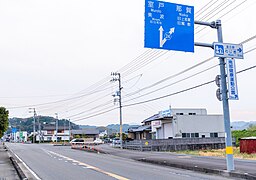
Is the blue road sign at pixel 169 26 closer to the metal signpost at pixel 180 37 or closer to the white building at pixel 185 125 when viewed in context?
the metal signpost at pixel 180 37

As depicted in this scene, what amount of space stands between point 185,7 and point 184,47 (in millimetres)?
1760

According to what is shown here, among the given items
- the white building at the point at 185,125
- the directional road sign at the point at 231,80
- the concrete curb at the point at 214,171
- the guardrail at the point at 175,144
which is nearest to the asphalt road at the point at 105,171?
the concrete curb at the point at 214,171

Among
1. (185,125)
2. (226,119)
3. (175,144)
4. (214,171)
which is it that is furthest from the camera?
(185,125)

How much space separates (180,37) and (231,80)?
318 centimetres

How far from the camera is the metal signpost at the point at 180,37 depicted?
13.9 m

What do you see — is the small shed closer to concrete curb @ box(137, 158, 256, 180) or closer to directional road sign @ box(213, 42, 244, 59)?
concrete curb @ box(137, 158, 256, 180)

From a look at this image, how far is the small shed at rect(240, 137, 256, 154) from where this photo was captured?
28.0 metres

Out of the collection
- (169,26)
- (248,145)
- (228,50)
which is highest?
(169,26)

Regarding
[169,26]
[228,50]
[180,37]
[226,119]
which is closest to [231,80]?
[228,50]

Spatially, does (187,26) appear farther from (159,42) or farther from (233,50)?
(233,50)

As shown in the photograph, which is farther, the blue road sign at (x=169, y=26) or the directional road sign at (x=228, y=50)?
the directional road sign at (x=228, y=50)

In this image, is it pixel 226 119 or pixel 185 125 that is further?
pixel 185 125

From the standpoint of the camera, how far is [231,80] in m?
15.3

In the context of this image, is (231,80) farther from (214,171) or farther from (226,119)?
(214,171)
